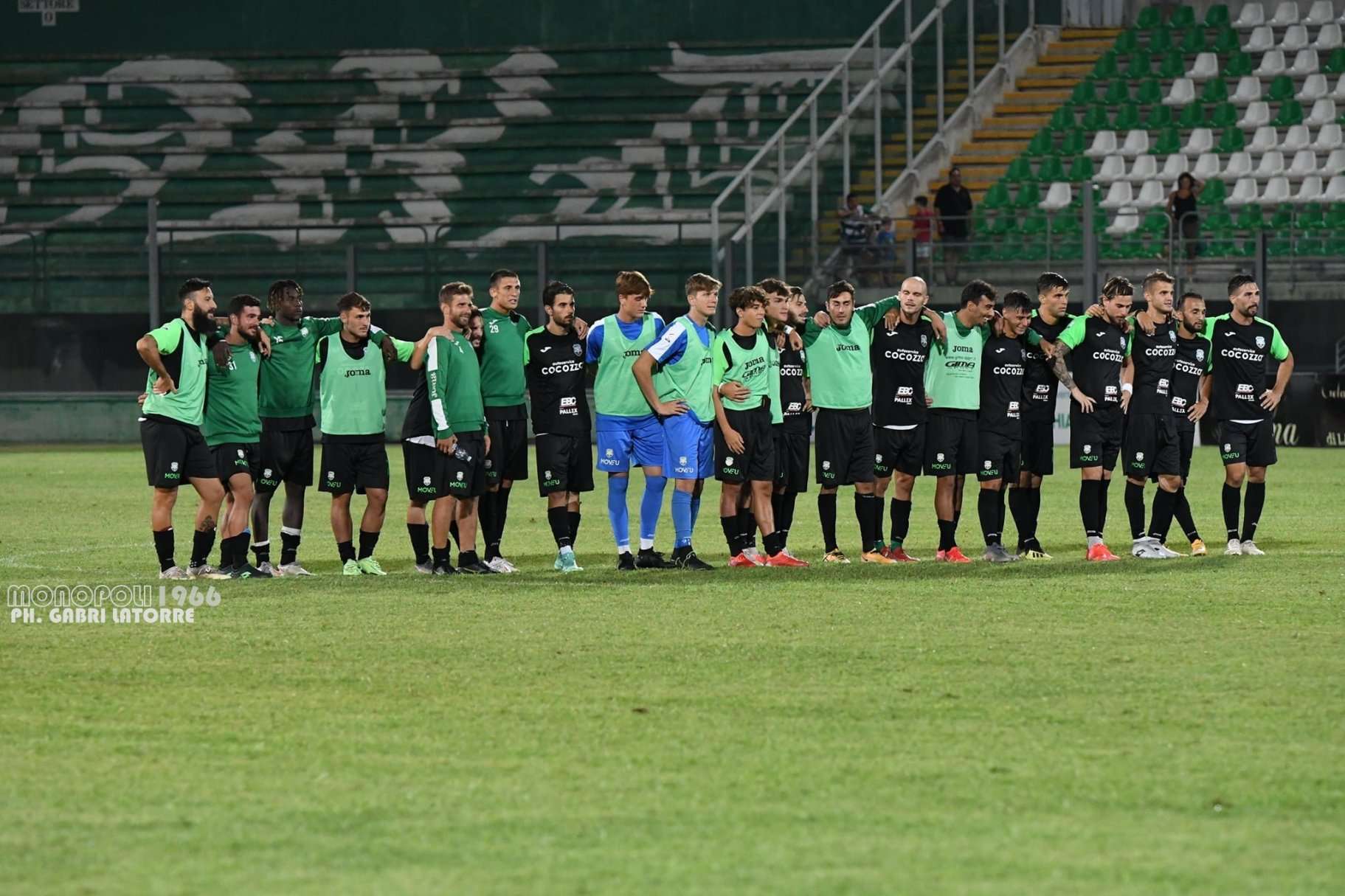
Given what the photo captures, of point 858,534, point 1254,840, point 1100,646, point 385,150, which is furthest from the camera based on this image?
point 385,150

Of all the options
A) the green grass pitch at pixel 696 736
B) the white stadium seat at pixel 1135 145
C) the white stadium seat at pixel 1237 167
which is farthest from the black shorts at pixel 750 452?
the white stadium seat at pixel 1135 145

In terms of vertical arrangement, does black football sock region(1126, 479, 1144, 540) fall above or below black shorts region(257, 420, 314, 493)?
below

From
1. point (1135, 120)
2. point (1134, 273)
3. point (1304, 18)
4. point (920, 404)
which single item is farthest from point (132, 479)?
point (1304, 18)

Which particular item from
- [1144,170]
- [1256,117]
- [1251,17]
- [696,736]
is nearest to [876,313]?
[696,736]

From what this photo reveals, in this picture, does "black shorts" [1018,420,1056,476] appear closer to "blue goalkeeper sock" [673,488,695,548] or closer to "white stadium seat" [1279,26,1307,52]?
"blue goalkeeper sock" [673,488,695,548]

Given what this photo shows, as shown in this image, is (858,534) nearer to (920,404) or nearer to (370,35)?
(920,404)

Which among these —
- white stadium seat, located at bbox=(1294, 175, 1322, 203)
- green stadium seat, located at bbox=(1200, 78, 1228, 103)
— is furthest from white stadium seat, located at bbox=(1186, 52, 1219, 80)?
white stadium seat, located at bbox=(1294, 175, 1322, 203)

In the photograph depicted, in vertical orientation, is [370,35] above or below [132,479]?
above

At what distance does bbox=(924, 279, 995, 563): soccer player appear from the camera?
494 inches

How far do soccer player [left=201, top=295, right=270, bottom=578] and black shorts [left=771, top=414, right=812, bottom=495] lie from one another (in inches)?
130

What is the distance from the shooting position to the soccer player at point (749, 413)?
12070mm

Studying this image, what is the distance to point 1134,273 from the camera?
79.9 feet

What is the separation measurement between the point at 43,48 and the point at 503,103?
8.75 metres

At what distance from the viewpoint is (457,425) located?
39.0 ft
